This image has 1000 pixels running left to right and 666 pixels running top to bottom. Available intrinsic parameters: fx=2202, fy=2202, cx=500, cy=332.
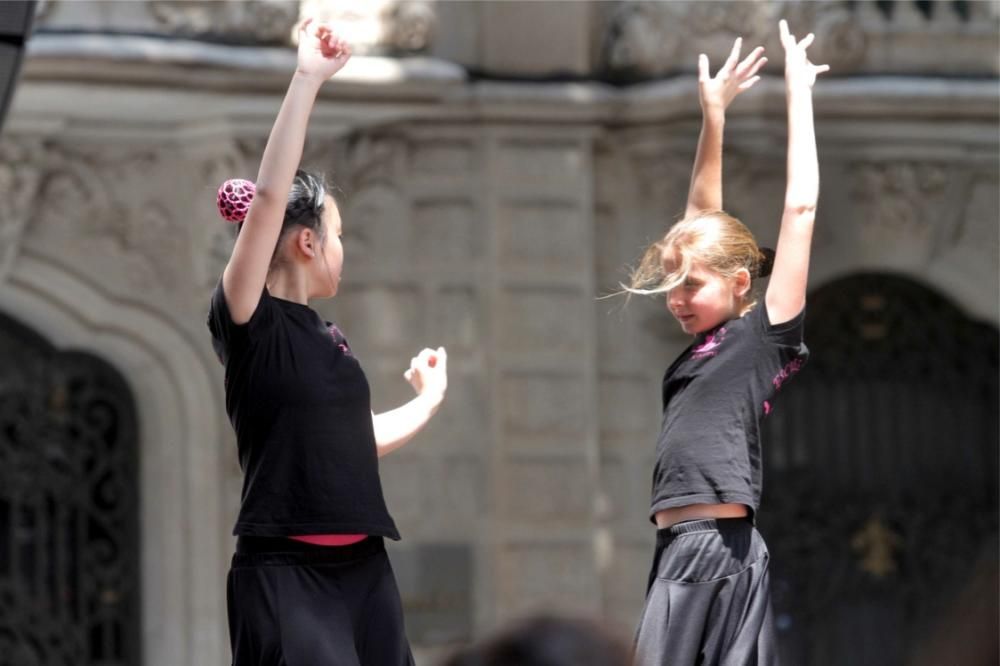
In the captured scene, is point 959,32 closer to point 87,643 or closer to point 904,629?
point 904,629

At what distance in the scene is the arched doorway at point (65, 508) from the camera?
885 centimetres

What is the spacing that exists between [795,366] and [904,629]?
5836mm

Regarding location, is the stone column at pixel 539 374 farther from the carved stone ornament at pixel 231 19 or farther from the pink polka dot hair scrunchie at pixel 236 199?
the pink polka dot hair scrunchie at pixel 236 199

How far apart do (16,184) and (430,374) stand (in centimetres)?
483

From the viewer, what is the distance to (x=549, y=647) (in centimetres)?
206

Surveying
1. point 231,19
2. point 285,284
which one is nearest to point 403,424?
point 285,284

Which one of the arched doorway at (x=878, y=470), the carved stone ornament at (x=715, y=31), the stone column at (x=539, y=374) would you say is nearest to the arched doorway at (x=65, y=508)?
the stone column at (x=539, y=374)

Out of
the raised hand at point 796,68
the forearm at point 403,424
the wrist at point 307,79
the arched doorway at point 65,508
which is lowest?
the arched doorway at point 65,508

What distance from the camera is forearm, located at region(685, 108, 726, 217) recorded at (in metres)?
4.48

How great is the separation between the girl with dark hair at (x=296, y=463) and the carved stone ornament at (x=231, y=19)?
4309mm

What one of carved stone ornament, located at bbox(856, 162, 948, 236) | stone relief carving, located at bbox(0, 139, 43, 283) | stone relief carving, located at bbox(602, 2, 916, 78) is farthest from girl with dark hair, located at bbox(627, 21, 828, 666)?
carved stone ornament, located at bbox(856, 162, 948, 236)

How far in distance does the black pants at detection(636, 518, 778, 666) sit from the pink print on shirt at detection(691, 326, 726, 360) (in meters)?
0.33

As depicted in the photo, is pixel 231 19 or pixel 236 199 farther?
pixel 231 19

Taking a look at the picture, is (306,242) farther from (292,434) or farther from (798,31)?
(798,31)
